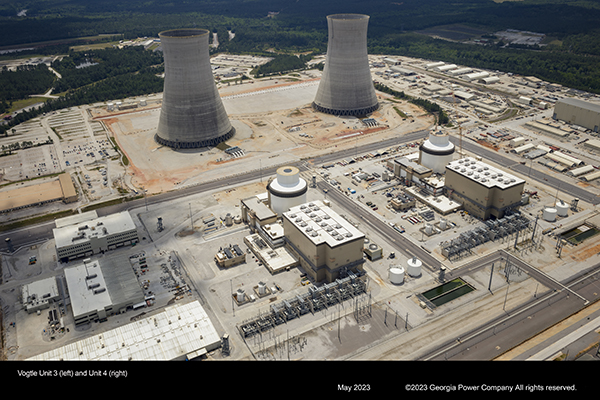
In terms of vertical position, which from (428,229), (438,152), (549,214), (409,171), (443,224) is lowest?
(549,214)

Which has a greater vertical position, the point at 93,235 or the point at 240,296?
the point at 93,235


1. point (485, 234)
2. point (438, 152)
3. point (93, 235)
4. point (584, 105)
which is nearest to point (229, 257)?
point (93, 235)

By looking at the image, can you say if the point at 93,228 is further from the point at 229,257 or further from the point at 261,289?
the point at 261,289

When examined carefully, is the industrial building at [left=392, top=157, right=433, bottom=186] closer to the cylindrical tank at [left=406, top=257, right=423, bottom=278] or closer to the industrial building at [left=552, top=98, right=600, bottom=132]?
the cylindrical tank at [left=406, top=257, right=423, bottom=278]

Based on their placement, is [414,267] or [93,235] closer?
[414,267]

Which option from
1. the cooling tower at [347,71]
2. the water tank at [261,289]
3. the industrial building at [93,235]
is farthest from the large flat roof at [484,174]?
the industrial building at [93,235]

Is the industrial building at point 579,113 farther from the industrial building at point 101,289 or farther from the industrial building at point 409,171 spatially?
the industrial building at point 101,289
